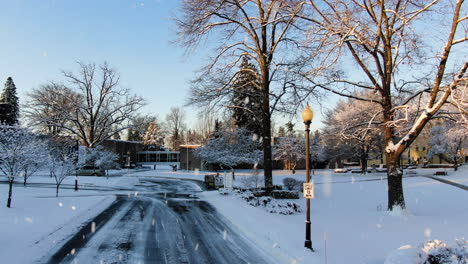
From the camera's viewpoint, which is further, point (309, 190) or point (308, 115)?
point (308, 115)

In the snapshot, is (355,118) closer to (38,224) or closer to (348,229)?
(348,229)

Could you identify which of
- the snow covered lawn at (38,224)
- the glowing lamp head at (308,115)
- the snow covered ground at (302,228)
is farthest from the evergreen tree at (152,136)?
the glowing lamp head at (308,115)

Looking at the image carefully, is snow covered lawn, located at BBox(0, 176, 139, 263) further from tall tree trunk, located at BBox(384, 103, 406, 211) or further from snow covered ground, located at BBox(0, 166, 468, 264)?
tall tree trunk, located at BBox(384, 103, 406, 211)

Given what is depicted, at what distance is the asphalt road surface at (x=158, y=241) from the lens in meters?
7.29

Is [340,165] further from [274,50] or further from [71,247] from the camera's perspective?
[71,247]

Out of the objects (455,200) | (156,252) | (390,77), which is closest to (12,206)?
(156,252)

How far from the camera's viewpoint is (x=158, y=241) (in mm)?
8852

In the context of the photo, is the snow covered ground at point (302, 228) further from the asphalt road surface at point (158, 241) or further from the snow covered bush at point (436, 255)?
the snow covered bush at point (436, 255)

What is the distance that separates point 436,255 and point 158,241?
22.0 feet

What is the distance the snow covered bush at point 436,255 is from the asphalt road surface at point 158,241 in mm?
2824

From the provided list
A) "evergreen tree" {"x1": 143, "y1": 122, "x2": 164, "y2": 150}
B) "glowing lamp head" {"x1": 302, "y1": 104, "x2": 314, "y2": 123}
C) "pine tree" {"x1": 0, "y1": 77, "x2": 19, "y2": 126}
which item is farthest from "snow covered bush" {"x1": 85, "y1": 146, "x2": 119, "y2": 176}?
"evergreen tree" {"x1": 143, "y1": 122, "x2": 164, "y2": 150}

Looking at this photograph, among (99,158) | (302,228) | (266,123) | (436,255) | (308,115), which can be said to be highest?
(266,123)

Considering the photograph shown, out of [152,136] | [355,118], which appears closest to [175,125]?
[152,136]

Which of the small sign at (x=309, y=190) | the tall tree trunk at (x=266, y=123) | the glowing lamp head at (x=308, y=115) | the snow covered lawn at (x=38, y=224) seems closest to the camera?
the snow covered lawn at (x=38, y=224)
